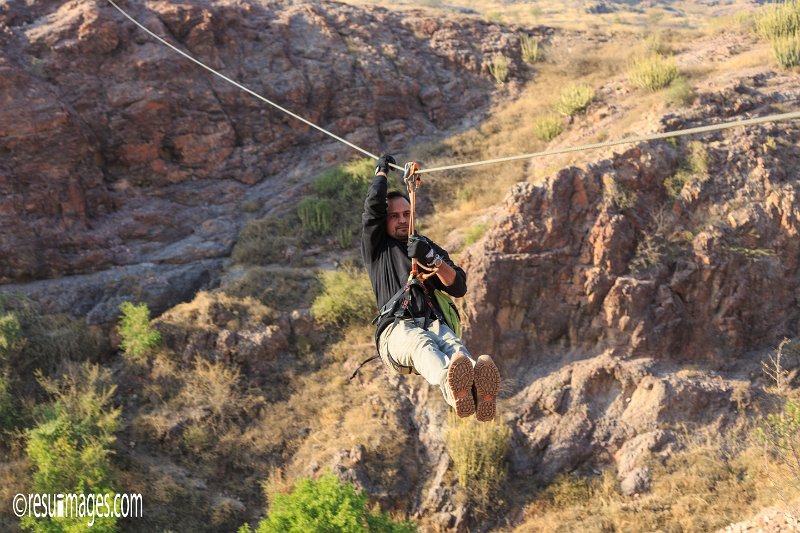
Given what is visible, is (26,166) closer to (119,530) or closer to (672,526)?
(119,530)

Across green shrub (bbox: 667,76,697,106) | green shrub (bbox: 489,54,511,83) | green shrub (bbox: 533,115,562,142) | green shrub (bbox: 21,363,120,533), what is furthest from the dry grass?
green shrub (bbox: 489,54,511,83)

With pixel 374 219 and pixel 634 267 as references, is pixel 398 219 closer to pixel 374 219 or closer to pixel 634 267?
pixel 374 219

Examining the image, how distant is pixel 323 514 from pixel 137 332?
5661mm

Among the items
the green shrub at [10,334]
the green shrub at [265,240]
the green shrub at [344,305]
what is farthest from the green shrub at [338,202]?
the green shrub at [10,334]

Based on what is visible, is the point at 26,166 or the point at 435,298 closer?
the point at 435,298

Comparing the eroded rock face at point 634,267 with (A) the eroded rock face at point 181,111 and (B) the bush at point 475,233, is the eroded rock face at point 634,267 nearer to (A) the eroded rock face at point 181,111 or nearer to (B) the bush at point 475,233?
(B) the bush at point 475,233

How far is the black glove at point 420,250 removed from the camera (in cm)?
525

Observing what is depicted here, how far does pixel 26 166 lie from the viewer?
1296cm

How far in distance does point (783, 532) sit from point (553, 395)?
355cm

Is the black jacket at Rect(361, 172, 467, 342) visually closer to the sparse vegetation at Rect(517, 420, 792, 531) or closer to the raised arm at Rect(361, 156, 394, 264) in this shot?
the raised arm at Rect(361, 156, 394, 264)

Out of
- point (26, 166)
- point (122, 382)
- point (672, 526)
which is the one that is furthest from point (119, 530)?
point (26, 166)

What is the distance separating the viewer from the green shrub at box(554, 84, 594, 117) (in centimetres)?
1521

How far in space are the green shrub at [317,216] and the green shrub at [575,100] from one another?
625 cm

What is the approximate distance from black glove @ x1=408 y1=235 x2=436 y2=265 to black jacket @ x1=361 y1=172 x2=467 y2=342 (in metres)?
0.23
